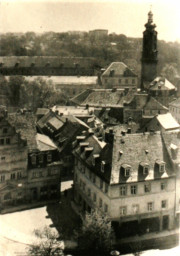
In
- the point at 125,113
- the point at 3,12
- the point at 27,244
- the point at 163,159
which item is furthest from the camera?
the point at 125,113

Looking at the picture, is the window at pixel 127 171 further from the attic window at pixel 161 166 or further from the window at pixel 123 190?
the attic window at pixel 161 166

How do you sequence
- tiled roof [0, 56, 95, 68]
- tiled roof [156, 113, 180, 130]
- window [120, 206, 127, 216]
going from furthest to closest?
tiled roof [0, 56, 95, 68] < tiled roof [156, 113, 180, 130] < window [120, 206, 127, 216]

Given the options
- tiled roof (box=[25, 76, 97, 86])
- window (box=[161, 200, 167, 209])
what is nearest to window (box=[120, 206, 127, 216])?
window (box=[161, 200, 167, 209])

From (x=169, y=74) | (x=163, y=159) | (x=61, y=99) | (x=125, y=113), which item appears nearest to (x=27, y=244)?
(x=163, y=159)

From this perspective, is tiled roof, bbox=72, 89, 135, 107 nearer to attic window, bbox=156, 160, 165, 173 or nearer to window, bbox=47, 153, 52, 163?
window, bbox=47, 153, 52, 163

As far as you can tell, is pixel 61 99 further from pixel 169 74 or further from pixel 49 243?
pixel 49 243

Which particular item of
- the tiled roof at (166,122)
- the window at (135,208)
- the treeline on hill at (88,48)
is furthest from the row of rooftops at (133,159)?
the treeline on hill at (88,48)
